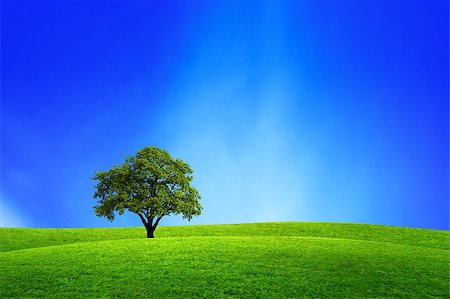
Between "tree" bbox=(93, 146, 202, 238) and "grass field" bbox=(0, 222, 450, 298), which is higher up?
"tree" bbox=(93, 146, 202, 238)

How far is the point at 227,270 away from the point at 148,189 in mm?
23449

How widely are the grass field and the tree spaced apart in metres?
7.11

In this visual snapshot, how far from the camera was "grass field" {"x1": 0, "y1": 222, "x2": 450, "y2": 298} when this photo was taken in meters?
27.9

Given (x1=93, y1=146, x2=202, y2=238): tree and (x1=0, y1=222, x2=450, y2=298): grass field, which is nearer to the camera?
(x1=0, y1=222, x2=450, y2=298): grass field

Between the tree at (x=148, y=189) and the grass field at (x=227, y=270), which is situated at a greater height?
the tree at (x=148, y=189)

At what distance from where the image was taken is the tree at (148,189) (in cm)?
5194

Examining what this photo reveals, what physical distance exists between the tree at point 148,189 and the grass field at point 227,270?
7109mm

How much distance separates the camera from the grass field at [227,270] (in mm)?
27938

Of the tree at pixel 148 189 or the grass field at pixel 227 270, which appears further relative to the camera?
the tree at pixel 148 189

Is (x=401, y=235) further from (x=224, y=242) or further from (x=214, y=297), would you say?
(x=214, y=297)

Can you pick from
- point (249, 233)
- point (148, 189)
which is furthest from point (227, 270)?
point (249, 233)

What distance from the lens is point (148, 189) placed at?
52.6 meters

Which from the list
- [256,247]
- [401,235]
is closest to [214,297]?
[256,247]

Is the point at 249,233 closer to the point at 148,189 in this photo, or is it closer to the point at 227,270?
the point at 148,189
